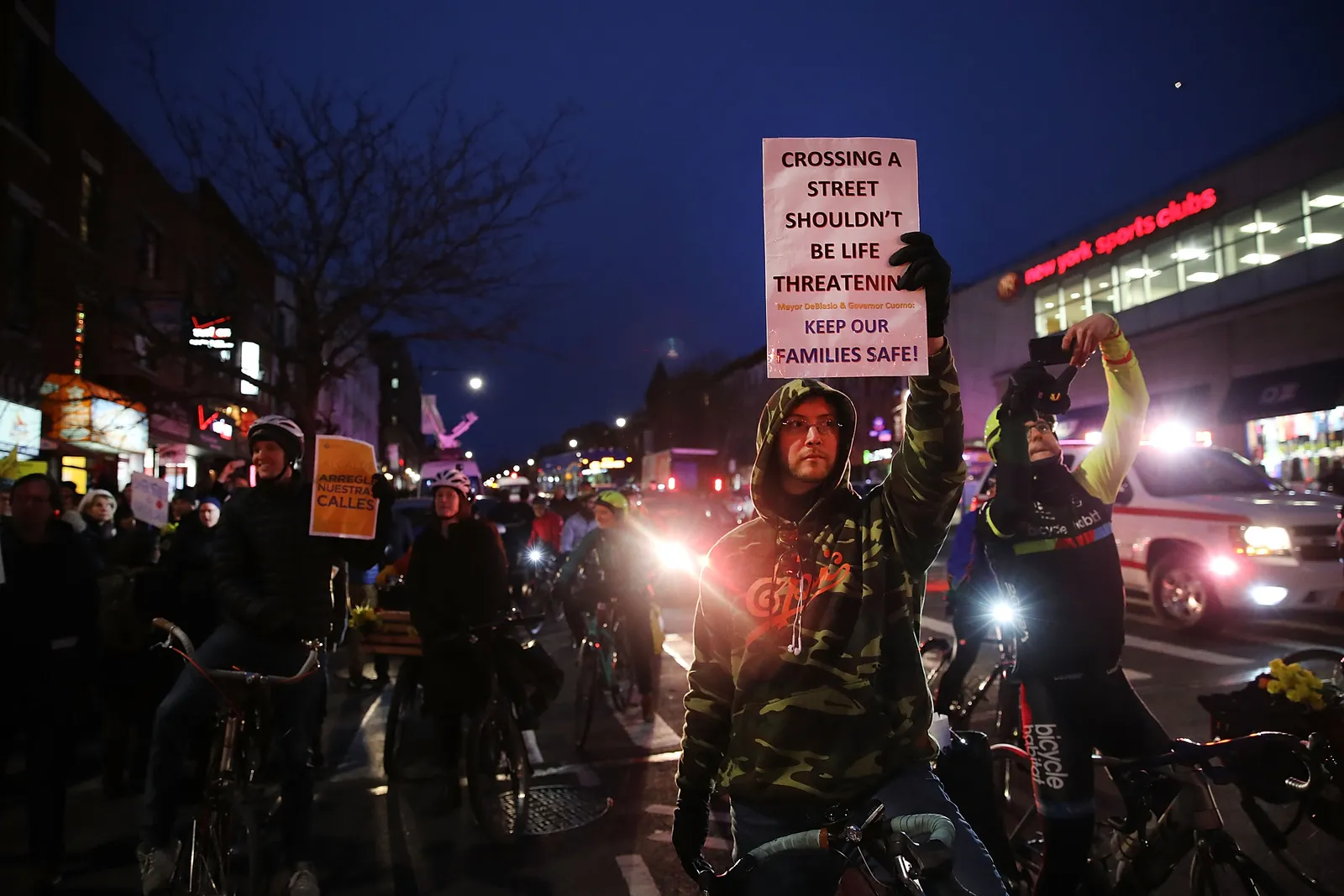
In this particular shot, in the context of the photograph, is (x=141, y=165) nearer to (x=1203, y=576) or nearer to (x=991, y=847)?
(x=1203, y=576)

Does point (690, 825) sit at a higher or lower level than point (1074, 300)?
lower

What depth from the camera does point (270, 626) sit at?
420 centimetres

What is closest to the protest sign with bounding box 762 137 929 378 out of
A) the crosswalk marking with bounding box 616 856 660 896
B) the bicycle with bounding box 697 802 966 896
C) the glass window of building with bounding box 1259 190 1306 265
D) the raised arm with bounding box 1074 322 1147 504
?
the bicycle with bounding box 697 802 966 896

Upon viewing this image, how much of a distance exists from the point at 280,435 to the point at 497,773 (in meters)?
2.40

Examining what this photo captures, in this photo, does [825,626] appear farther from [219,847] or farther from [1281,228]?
[1281,228]

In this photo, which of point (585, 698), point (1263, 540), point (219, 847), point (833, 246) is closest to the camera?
point (833, 246)

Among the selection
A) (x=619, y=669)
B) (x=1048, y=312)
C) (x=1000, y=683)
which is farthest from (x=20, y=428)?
(x=1048, y=312)

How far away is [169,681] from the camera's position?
6355 millimetres

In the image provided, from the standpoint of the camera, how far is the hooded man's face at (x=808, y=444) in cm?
247

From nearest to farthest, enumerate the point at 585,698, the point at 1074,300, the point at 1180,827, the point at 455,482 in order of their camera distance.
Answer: the point at 1180,827, the point at 455,482, the point at 585,698, the point at 1074,300

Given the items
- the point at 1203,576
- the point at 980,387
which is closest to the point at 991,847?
the point at 1203,576

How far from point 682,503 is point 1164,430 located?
12244 millimetres

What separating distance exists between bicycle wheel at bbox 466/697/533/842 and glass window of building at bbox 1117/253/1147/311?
92.6ft

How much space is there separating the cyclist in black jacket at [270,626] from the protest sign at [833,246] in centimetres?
274
